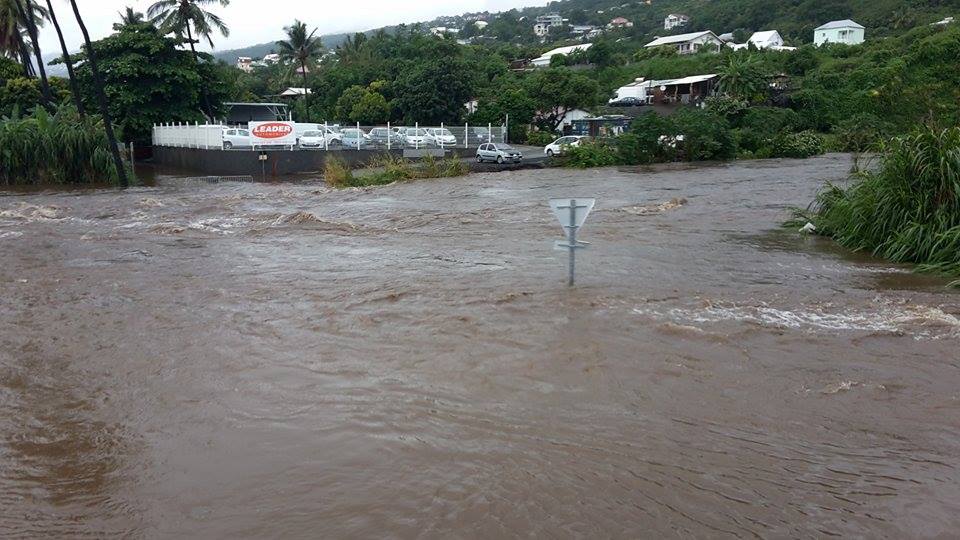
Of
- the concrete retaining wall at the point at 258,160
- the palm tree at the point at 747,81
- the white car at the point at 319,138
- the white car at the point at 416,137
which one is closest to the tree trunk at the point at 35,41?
the concrete retaining wall at the point at 258,160

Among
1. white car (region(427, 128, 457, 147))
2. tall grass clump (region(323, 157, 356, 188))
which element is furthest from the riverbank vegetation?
white car (region(427, 128, 457, 147))

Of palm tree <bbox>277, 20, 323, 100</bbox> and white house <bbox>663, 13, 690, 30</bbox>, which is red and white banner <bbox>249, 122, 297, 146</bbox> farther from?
white house <bbox>663, 13, 690, 30</bbox>

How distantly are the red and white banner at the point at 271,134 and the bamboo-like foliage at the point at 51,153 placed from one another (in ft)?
26.5

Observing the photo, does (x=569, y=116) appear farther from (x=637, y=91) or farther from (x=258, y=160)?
(x=258, y=160)

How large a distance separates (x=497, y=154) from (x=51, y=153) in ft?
62.4

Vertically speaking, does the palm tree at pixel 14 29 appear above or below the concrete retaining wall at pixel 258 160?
above

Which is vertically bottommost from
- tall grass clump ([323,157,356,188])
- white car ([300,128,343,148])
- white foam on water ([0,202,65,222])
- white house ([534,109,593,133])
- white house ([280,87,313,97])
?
white foam on water ([0,202,65,222])

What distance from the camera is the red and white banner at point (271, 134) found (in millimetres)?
39531

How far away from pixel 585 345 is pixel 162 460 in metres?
4.15

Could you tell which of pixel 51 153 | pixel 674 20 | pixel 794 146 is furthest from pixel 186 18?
pixel 674 20

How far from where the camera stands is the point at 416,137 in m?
44.1

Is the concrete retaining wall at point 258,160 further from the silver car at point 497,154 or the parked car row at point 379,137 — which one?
the silver car at point 497,154

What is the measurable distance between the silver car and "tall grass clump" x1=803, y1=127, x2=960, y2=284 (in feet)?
79.3

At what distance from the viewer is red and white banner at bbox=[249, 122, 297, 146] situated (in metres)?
39.5
